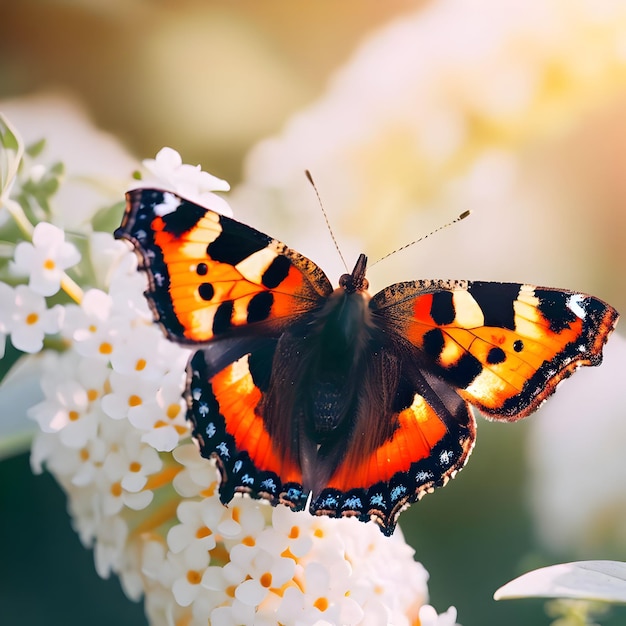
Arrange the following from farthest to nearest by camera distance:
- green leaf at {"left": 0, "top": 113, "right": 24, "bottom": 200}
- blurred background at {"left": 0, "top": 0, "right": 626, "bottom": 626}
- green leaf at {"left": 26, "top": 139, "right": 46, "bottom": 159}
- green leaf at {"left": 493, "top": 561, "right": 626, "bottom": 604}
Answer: blurred background at {"left": 0, "top": 0, "right": 626, "bottom": 626} → green leaf at {"left": 26, "top": 139, "right": 46, "bottom": 159} → green leaf at {"left": 0, "top": 113, "right": 24, "bottom": 200} → green leaf at {"left": 493, "top": 561, "right": 626, "bottom": 604}

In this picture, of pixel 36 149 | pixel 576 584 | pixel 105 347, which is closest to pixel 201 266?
pixel 105 347

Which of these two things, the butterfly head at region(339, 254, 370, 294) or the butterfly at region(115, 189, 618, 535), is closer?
the butterfly at region(115, 189, 618, 535)

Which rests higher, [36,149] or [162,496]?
[36,149]

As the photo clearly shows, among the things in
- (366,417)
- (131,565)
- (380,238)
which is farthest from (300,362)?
(380,238)

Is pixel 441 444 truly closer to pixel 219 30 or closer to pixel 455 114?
pixel 455 114

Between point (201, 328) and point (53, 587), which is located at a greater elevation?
point (201, 328)

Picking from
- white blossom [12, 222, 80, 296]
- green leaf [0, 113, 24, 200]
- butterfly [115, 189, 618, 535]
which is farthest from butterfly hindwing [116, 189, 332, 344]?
green leaf [0, 113, 24, 200]

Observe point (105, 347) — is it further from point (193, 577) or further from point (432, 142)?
point (432, 142)

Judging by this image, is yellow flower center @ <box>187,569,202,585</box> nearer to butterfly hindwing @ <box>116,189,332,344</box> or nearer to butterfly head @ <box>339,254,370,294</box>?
butterfly hindwing @ <box>116,189,332,344</box>
